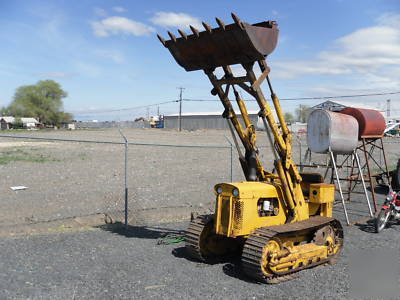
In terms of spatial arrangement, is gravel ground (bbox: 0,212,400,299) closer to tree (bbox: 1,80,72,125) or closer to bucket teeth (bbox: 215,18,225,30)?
bucket teeth (bbox: 215,18,225,30)

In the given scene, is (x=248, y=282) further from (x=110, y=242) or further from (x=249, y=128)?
(x=110, y=242)

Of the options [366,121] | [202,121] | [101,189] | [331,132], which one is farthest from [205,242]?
[202,121]

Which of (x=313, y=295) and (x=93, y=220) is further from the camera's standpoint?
(x=93, y=220)

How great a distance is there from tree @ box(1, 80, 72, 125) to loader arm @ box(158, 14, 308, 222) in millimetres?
113434

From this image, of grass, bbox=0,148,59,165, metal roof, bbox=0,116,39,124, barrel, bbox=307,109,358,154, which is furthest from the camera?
metal roof, bbox=0,116,39,124

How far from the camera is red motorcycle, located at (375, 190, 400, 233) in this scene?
9540mm

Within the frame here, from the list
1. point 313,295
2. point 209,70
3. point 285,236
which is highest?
point 209,70

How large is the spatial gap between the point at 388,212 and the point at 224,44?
626cm

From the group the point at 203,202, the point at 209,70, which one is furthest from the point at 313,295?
the point at 203,202

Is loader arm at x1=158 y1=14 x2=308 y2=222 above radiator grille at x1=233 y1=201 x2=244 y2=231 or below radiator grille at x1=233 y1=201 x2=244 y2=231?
above

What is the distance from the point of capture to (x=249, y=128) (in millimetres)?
6887

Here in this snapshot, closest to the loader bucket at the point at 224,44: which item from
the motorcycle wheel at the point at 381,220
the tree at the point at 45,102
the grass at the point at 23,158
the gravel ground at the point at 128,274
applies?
the gravel ground at the point at 128,274

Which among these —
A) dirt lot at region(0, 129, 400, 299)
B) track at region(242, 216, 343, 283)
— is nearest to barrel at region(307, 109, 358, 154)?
dirt lot at region(0, 129, 400, 299)

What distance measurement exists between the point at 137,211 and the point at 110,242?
7.87 ft
